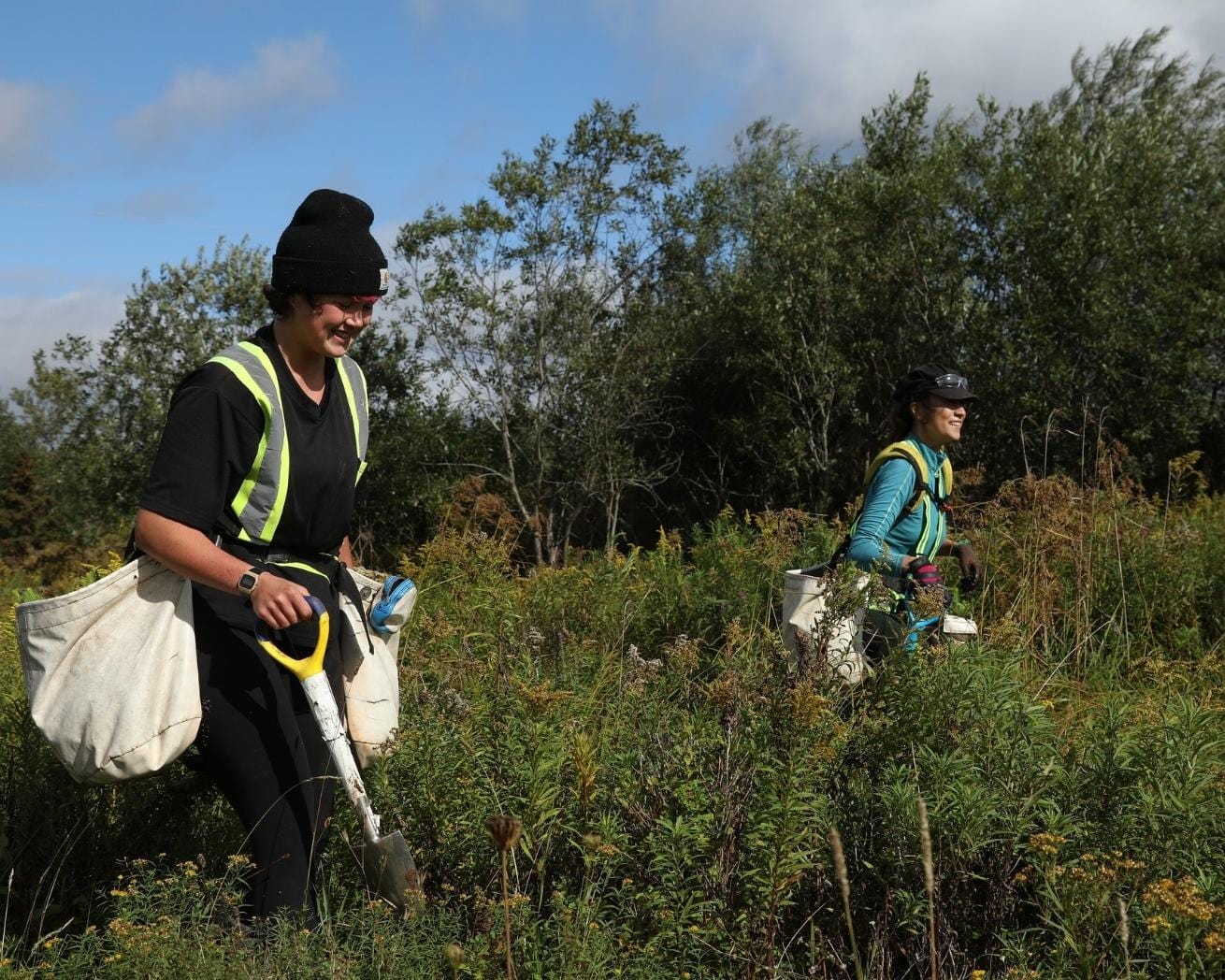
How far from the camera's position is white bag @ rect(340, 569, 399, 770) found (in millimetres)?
3426

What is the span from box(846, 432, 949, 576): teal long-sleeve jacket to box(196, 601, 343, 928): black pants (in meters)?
2.15

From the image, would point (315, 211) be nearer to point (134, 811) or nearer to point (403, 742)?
point (403, 742)

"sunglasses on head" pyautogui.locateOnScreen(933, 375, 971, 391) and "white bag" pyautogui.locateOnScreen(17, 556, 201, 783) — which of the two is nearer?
"white bag" pyautogui.locateOnScreen(17, 556, 201, 783)

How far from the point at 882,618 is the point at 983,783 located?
1214 mm

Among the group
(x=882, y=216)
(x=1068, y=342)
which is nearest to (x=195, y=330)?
(x=882, y=216)

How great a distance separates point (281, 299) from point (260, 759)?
3.91ft

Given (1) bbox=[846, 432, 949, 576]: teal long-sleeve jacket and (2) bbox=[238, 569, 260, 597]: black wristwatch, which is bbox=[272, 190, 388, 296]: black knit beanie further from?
(1) bbox=[846, 432, 949, 576]: teal long-sleeve jacket

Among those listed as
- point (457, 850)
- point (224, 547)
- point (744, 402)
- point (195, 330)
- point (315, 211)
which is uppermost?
point (195, 330)

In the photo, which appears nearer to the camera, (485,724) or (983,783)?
(983,783)

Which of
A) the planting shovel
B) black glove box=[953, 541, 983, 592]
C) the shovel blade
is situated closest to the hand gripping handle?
the planting shovel

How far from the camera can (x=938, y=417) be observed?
471 centimetres

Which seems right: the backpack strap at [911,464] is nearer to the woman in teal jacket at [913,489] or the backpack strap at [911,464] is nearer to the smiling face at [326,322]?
the woman in teal jacket at [913,489]

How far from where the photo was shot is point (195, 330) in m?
20.9

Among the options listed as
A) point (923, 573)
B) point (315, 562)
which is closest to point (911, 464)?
point (923, 573)
